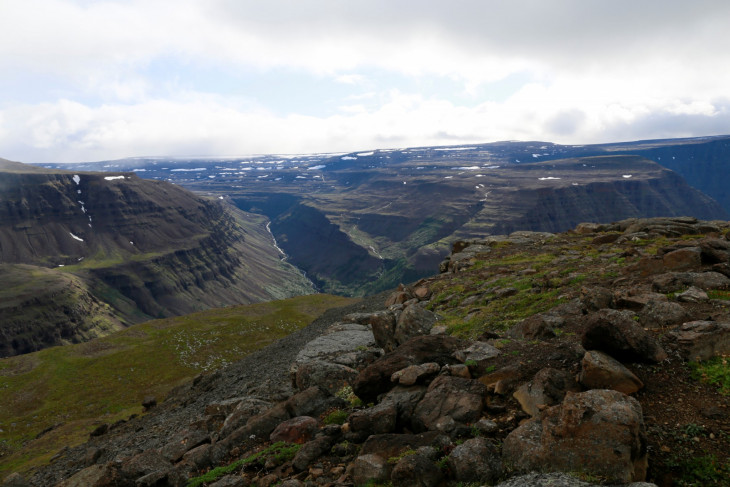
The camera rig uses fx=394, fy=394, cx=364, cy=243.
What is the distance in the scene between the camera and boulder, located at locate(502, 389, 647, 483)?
31.2ft

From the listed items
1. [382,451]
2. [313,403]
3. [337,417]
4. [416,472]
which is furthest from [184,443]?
[416,472]

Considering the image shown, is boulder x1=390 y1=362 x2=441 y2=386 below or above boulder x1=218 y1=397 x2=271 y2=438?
below

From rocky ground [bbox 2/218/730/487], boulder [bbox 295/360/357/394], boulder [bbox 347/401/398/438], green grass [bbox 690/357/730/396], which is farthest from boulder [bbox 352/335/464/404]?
green grass [bbox 690/357/730/396]

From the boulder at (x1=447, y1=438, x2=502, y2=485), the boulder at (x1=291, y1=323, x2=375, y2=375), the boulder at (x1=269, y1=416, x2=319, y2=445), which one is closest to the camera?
the boulder at (x1=447, y1=438, x2=502, y2=485)

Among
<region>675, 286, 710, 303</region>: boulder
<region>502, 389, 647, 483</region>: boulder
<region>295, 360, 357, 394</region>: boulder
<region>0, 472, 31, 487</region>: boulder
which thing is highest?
<region>675, 286, 710, 303</region>: boulder

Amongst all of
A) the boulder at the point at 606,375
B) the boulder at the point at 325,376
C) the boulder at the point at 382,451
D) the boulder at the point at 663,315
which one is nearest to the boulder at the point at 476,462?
the boulder at the point at 382,451

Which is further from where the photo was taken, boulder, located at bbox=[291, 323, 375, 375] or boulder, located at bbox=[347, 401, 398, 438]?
boulder, located at bbox=[291, 323, 375, 375]

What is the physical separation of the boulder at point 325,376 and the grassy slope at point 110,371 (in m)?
40.3

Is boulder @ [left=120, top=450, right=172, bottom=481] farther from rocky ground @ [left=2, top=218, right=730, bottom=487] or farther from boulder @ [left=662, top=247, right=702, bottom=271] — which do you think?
boulder @ [left=662, top=247, right=702, bottom=271]

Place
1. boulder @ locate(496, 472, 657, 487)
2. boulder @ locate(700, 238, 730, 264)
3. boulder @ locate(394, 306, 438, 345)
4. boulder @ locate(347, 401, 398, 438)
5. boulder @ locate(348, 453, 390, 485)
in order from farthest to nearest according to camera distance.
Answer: boulder @ locate(394, 306, 438, 345) → boulder @ locate(700, 238, 730, 264) → boulder @ locate(347, 401, 398, 438) → boulder @ locate(348, 453, 390, 485) → boulder @ locate(496, 472, 657, 487)

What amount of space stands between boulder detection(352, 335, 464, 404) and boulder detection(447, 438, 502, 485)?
21.5 feet

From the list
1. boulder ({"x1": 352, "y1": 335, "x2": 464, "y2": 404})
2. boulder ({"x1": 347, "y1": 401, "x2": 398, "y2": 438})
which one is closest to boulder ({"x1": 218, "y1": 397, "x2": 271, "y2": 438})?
boulder ({"x1": 352, "y1": 335, "x2": 464, "y2": 404})

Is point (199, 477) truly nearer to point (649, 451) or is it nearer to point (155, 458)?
point (155, 458)

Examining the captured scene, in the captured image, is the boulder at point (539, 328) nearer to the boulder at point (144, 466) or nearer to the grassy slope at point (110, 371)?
the boulder at point (144, 466)
